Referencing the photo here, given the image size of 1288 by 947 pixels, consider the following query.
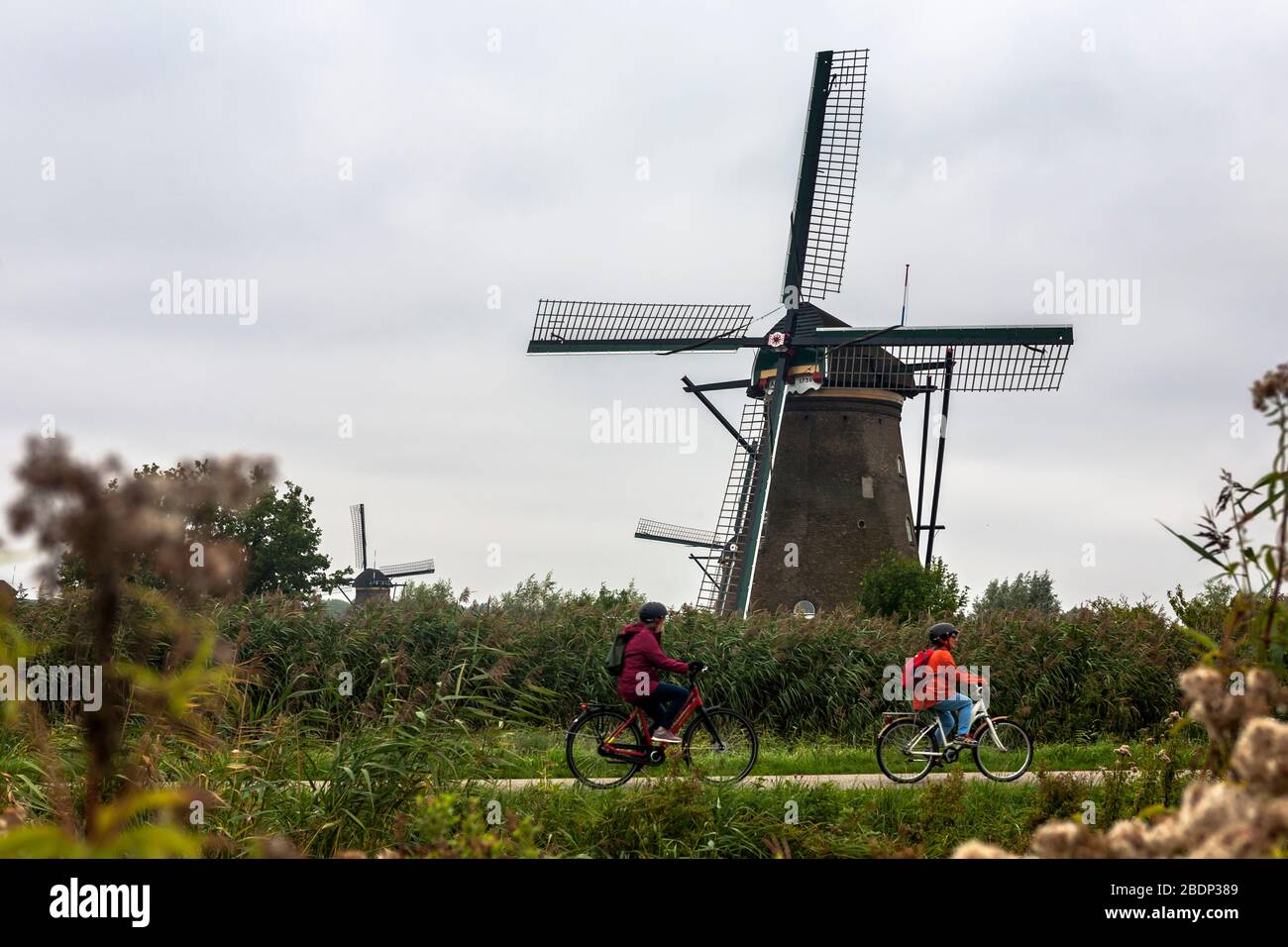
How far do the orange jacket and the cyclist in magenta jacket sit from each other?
2.55 metres

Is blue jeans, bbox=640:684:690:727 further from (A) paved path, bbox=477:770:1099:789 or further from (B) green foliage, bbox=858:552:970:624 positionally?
(B) green foliage, bbox=858:552:970:624

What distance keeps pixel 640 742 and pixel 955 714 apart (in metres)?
3.46

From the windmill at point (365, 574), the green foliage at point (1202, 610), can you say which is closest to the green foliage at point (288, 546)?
the windmill at point (365, 574)

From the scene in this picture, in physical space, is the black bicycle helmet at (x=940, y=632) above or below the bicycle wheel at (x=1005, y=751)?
above

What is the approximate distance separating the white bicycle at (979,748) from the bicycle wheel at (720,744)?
4.47 feet

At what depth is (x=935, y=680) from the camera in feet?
41.8

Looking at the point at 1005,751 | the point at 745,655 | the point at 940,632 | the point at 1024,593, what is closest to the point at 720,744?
the point at 940,632

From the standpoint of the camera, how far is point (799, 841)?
30.1 ft

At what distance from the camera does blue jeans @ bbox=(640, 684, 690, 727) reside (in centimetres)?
1205

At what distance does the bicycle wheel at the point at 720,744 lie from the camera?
39.9 feet

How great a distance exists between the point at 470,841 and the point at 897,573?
27071mm

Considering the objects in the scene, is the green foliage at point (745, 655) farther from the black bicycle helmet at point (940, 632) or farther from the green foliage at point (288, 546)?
the green foliage at point (288, 546)
